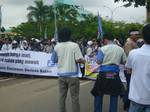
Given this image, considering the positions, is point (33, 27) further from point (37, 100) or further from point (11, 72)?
point (37, 100)

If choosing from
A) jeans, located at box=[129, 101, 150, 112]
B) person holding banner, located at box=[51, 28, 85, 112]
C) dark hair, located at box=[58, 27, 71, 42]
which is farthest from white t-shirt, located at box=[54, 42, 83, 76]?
jeans, located at box=[129, 101, 150, 112]

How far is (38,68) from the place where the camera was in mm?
20844

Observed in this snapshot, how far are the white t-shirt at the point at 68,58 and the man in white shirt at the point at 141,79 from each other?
339 centimetres

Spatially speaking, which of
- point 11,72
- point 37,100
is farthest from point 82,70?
point 37,100

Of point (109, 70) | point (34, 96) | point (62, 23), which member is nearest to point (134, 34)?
point (109, 70)

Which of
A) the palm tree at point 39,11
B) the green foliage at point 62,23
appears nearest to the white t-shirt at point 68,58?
the green foliage at point 62,23

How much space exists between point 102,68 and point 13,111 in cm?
282

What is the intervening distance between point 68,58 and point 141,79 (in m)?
3.56

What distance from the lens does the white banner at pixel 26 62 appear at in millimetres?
20844

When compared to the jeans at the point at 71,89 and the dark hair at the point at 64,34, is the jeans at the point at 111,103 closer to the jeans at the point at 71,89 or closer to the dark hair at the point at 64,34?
the jeans at the point at 71,89

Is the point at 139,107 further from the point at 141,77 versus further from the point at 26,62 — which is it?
the point at 26,62

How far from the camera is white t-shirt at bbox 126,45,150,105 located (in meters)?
5.93

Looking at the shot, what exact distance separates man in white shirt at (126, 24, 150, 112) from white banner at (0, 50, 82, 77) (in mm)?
14728

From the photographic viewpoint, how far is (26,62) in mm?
20969
